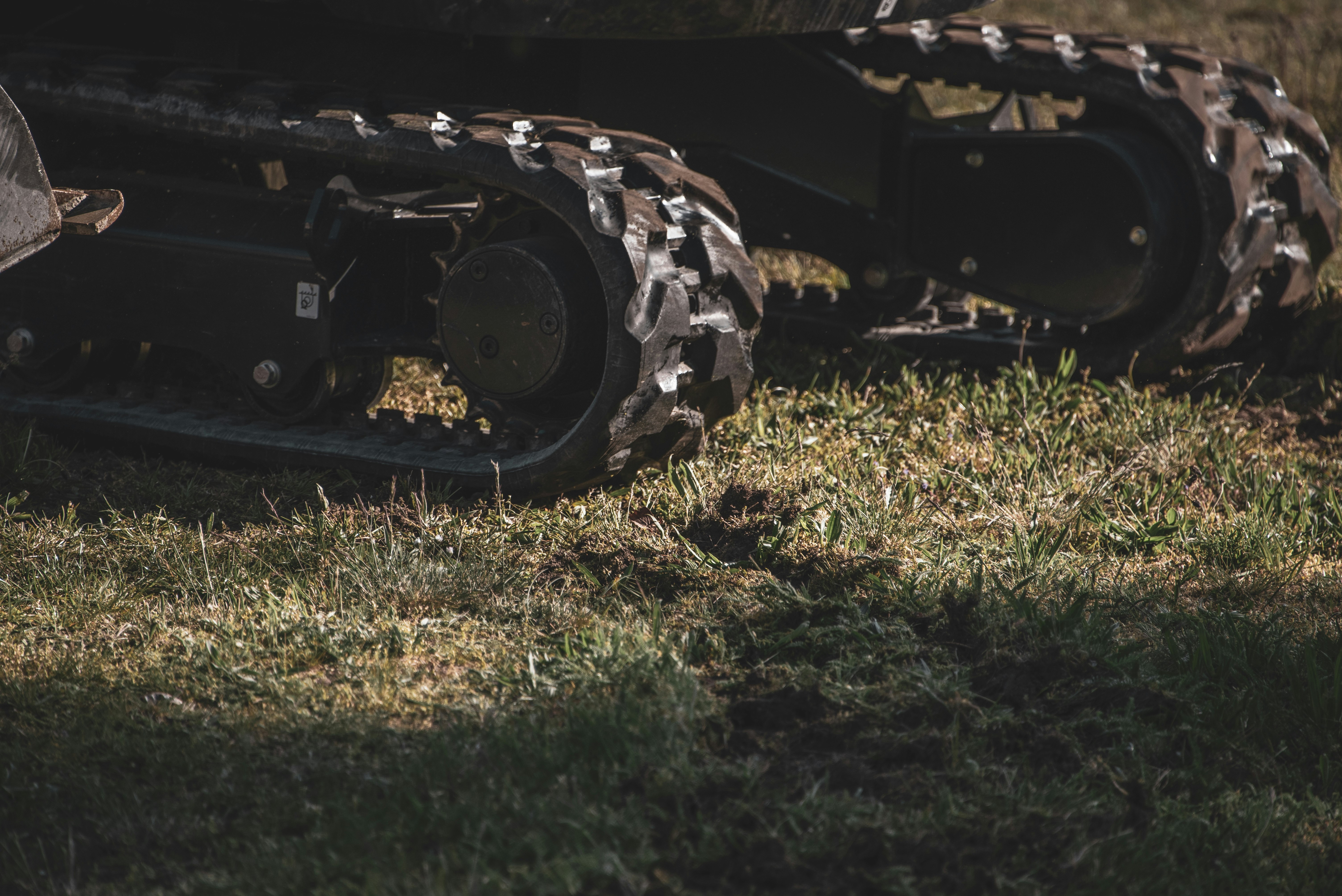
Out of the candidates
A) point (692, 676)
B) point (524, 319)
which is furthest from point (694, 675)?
point (524, 319)

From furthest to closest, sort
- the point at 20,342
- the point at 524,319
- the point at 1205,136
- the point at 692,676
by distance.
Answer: the point at 1205,136, the point at 20,342, the point at 524,319, the point at 692,676

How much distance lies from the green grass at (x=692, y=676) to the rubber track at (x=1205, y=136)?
71 cm

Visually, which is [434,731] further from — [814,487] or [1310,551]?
[1310,551]

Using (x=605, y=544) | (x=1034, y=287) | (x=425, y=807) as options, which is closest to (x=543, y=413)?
(x=605, y=544)

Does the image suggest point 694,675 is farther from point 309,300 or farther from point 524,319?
point 309,300

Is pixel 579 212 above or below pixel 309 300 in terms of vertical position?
above

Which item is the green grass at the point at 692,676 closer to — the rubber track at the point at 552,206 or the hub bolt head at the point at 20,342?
the rubber track at the point at 552,206

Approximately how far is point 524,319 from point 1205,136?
2347 millimetres

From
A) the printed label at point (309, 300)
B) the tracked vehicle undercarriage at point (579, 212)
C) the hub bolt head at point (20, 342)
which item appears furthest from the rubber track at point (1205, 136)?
the hub bolt head at point (20, 342)

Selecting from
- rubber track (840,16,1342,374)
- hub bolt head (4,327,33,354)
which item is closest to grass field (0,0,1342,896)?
hub bolt head (4,327,33,354)

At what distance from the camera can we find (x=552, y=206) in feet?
10.8

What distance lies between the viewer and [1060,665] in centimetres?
264

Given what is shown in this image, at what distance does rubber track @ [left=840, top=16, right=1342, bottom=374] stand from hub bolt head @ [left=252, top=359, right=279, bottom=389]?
2332mm

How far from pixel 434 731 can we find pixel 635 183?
62.2 inches
